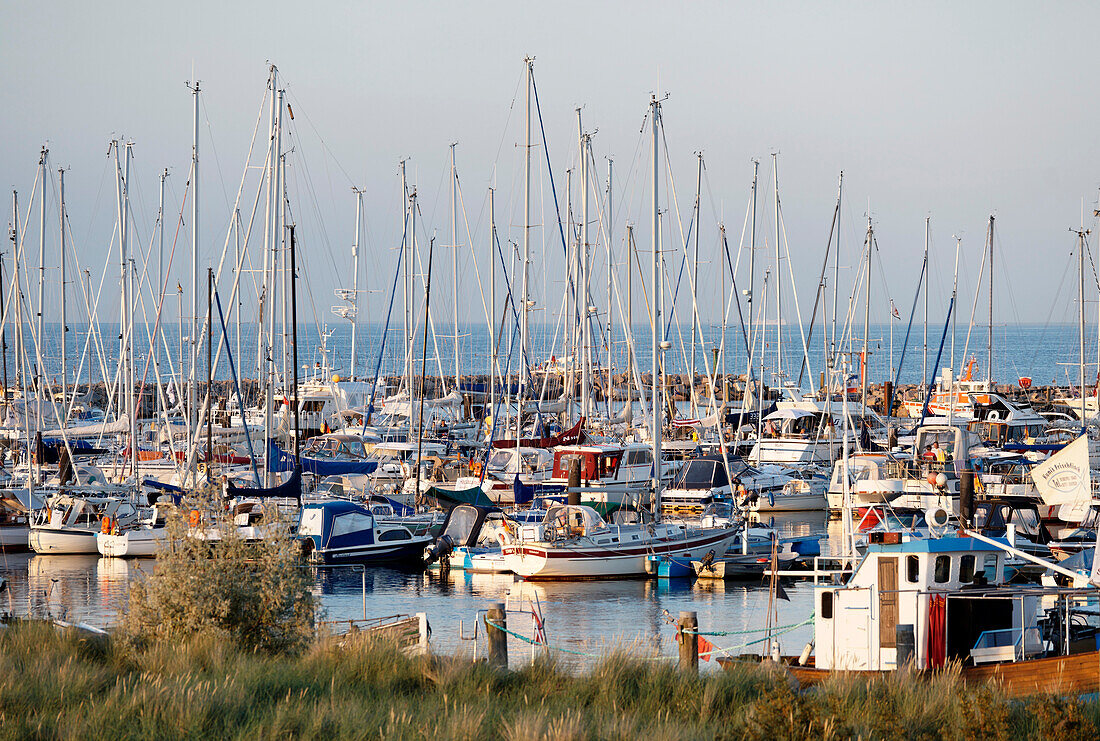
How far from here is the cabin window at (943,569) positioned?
51.1 feet

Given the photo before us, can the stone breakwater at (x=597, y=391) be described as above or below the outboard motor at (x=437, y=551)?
above

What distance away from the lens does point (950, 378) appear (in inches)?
2196

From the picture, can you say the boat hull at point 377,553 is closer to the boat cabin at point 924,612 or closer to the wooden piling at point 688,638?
the wooden piling at point 688,638

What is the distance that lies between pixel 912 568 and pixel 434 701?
7332 millimetres

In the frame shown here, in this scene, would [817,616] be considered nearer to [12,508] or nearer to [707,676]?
[707,676]

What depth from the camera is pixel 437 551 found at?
31.3m

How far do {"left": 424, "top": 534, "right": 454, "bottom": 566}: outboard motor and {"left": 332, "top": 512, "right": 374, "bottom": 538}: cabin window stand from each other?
1765mm

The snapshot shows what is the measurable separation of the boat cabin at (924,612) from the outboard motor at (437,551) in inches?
659

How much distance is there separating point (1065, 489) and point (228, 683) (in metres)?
14.5

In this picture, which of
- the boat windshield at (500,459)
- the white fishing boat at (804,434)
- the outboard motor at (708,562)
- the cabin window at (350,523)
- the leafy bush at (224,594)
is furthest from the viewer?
the white fishing boat at (804,434)

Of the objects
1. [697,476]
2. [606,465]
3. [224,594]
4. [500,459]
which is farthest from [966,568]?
[500,459]

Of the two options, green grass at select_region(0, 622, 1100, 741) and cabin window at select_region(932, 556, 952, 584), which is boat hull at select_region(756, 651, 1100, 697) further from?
green grass at select_region(0, 622, 1100, 741)

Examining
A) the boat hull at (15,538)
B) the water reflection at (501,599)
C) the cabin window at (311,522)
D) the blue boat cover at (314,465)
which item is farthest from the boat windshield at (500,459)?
the boat hull at (15,538)

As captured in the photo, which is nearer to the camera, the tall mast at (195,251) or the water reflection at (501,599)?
the water reflection at (501,599)
